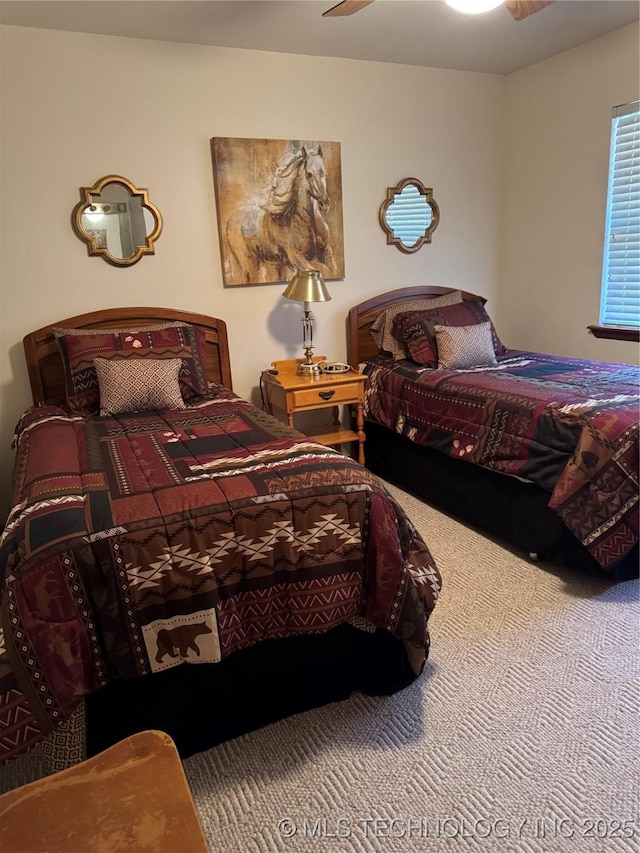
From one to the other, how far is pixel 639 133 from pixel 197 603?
11.1 feet

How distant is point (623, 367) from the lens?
3.06 m

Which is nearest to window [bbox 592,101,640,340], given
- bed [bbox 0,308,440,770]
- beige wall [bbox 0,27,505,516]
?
beige wall [bbox 0,27,505,516]

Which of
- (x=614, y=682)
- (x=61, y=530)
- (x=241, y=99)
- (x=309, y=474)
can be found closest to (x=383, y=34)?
(x=241, y=99)

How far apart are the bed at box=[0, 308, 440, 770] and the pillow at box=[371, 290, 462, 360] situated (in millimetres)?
1741

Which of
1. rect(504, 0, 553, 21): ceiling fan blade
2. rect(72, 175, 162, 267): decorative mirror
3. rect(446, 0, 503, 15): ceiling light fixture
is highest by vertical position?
rect(504, 0, 553, 21): ceiling fan blade

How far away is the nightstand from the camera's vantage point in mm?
3177

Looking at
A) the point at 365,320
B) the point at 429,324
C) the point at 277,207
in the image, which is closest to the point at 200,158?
the point at 277,207

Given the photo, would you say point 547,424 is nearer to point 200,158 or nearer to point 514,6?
point 514,6

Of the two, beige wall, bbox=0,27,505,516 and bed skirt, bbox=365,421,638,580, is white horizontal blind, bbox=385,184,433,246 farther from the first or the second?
bed skirt, bbox=365,421,638,580

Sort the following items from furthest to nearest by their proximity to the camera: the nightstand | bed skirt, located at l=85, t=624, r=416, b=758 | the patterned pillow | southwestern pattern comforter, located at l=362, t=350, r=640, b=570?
the nightstand < the patterned pillow < southwestern pattern comforter, located at l=362, t=350, r=640, b=570 < bed skirt, located at l=85, t=624, r=416, b=758

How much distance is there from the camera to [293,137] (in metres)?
3.36

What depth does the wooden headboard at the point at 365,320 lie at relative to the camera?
3688 mm

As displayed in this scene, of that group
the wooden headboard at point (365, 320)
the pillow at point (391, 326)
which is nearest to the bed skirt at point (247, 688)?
the pillow at point (391, 326)

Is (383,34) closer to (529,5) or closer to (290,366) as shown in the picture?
(529,5)
